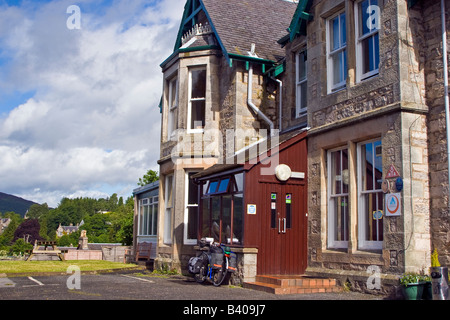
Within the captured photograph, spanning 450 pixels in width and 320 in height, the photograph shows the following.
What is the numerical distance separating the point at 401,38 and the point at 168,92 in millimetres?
9623

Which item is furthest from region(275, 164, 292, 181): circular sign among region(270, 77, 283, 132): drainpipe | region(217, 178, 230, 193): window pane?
region(270, 77, 283, 132): drainpipe

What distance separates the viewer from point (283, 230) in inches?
487

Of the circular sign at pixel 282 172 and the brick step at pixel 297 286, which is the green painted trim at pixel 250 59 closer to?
the circular sign at pixel 282 172

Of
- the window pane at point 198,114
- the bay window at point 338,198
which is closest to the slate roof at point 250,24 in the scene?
the window pane at point 198,114

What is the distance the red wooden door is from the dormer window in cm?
488

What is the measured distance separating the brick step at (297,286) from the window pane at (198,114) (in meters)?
6.89

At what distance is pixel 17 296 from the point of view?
9.43 meters

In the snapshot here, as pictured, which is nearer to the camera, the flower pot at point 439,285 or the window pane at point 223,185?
the flower pot at point 439,285

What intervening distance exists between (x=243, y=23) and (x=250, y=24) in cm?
33

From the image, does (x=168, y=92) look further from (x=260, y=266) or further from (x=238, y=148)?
(x=260, y=266)

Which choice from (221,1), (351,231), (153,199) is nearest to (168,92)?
(221,1)

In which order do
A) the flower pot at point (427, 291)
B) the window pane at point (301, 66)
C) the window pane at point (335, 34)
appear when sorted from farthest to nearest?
the window pane at point (301, 66)
the window pane at point (335, 34)
the flower pot at point (427, 291)

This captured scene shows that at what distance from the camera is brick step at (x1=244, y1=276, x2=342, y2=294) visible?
34.2 ft

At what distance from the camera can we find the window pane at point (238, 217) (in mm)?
12359
